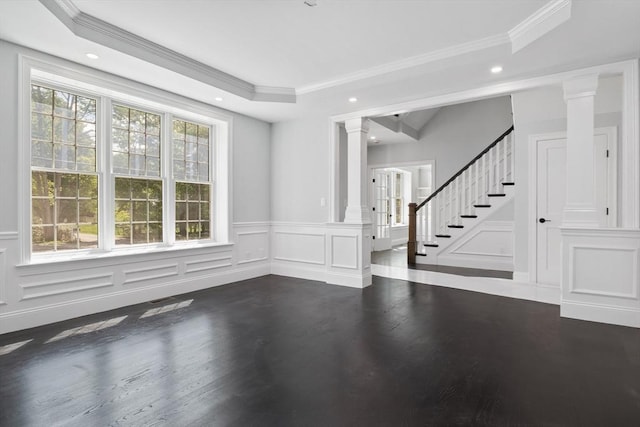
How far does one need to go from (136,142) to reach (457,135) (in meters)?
6.85

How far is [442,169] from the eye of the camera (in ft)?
27.5

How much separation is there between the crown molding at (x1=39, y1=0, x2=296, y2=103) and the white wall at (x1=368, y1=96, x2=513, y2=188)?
4.69 m

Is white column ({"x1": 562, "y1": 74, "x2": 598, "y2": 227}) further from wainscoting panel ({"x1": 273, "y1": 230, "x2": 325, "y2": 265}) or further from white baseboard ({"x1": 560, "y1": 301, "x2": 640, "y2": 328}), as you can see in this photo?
wainscoting panel ({"x1": 273, "y1": 230, "x2": 325, "y2": 265})

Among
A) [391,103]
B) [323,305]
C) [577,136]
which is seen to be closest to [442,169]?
[391,103]

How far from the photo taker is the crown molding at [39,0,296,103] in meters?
2.94

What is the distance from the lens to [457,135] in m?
8.19

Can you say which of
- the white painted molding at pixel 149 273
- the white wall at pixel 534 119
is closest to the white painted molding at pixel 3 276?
the white painted molding at pixel 149 273

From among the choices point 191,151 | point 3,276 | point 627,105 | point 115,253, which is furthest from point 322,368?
point 627,105

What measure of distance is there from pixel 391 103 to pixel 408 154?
13.3ft

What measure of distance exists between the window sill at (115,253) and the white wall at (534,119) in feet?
14.8

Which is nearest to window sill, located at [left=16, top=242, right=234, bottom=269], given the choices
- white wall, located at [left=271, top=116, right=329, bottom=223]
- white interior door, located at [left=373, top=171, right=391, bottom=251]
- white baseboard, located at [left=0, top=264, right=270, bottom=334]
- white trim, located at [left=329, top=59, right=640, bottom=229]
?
white baseboard, located at [left=0, top=264, right=270, bottom=334]

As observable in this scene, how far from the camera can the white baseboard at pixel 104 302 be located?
328cm

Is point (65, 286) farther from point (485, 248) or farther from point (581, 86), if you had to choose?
point (485, 248)

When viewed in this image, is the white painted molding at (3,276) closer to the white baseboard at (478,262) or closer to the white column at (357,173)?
the white column at (357,173)
